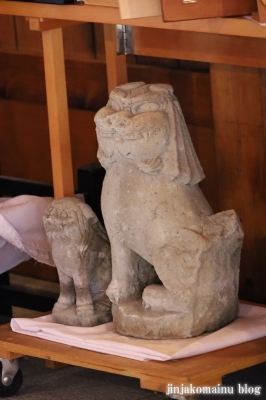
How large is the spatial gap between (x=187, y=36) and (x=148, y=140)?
38 cm

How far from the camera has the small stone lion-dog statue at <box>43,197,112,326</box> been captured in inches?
87.3

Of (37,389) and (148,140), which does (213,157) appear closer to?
(148,140)

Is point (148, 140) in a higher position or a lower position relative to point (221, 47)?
lower

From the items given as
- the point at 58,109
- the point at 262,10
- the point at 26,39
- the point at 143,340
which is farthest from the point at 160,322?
the point at 26,39

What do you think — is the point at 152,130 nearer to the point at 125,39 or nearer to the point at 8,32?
the point at 125,39

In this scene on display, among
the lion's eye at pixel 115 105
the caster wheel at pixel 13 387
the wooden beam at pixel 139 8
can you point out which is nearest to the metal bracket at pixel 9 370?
the caster wheel at pixel 13 387

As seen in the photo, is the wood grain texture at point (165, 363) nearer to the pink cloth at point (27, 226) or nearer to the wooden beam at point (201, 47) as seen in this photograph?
the pink cloth at point (27, 226)

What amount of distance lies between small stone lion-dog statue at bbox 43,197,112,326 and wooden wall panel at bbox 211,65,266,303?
1.32 feet

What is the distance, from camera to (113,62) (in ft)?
8.20

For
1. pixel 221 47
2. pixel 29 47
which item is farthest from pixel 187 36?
pixel 29 47

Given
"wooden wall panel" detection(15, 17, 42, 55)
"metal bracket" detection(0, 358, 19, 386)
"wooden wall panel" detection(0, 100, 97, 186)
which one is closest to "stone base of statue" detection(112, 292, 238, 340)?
"metal bracket" detection(0, 358, 19, 386)

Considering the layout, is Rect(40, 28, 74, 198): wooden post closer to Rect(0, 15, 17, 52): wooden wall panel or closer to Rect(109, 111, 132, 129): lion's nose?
Rect(109, 111, 132, 129): lion's nose

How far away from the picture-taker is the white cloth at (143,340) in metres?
2.05

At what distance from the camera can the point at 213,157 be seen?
257cm
